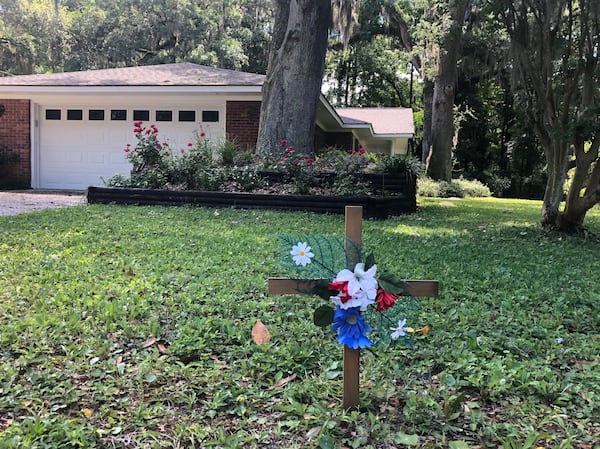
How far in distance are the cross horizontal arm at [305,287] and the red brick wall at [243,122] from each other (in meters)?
10.8

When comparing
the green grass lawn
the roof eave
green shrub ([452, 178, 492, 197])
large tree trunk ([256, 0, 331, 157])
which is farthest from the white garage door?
green shrub ([452, 178, 492, 197])

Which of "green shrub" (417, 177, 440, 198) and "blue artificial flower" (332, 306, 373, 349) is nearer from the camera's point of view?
"blue artificial flower" (332, 306, 373, 349)

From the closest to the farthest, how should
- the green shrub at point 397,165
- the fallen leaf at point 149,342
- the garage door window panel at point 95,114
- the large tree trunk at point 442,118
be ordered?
the fallen leaf at point 149,342, the green shrub at point 397,165, the garage door window panel at point 95,114, the large tree trunk at point 442,118

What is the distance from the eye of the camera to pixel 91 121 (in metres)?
13.8

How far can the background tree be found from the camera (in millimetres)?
7000

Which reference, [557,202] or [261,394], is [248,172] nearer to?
[557,202]

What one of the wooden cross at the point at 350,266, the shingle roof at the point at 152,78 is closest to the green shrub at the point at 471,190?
the shingle roof at the point at 152,78

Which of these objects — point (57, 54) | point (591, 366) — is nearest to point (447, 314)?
point (591, 366)

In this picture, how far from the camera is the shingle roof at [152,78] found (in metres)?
12.5

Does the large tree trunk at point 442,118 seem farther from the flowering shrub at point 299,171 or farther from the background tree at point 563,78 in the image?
the background tree at point 563,78

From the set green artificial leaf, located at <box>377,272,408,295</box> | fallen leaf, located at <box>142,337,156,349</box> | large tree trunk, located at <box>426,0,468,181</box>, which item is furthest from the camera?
large tree trunk, located at <box>426,0,468,181</box>

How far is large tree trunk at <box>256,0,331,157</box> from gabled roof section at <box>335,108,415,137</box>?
27.2 ft

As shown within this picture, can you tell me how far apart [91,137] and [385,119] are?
12.8m

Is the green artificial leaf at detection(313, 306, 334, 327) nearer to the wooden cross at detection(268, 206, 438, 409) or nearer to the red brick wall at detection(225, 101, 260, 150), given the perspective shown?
the wooden cross at detection(268, 206, 438, 409)
